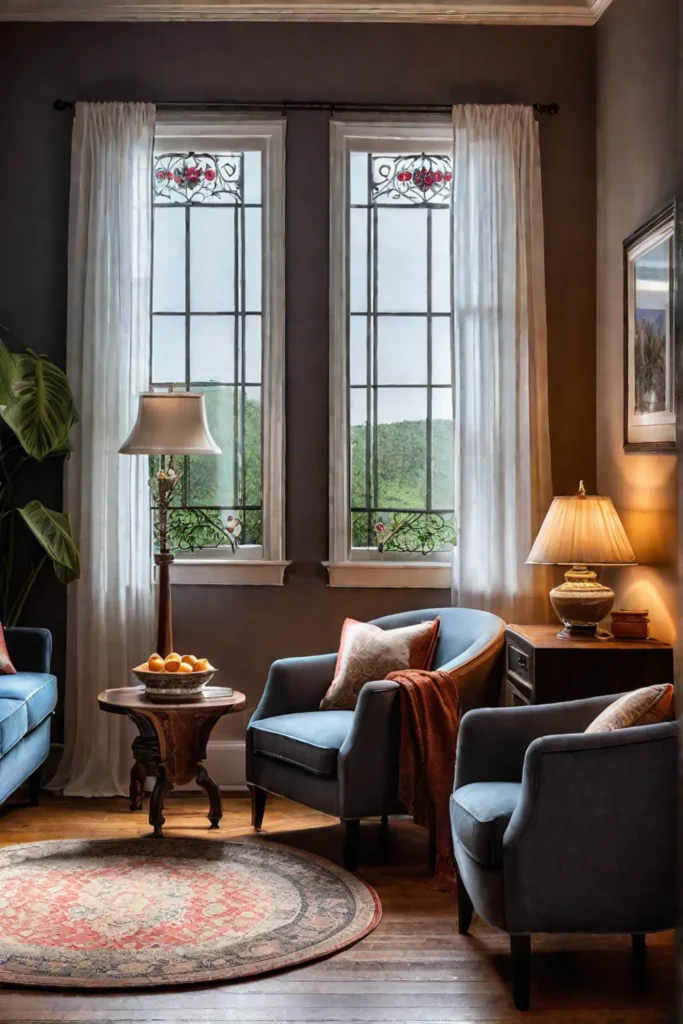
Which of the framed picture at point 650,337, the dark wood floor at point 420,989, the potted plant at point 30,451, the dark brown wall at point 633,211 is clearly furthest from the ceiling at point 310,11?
the dark wood floor at point 420,989

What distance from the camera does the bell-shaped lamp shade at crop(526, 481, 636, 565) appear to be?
13.9 feet

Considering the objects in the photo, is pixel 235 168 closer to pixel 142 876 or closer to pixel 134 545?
pixel 134 545

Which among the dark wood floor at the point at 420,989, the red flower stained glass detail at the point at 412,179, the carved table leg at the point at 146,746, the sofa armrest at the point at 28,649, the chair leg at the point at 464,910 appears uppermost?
the red flower stained glass detail at the point at 412,179

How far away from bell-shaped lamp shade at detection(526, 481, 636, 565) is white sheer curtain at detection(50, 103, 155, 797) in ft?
5.93

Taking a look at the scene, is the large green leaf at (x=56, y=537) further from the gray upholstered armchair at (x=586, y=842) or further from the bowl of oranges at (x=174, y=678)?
the gray upholstered armchair at (x=586, y=842)

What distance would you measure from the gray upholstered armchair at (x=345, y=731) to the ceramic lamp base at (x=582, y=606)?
0.88 ft

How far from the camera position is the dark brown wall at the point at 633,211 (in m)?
4.12

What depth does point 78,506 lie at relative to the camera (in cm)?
515

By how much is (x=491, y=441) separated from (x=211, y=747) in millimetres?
1844

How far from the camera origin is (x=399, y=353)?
5.36m

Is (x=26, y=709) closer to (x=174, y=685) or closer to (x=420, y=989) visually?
(x=174, y=685)

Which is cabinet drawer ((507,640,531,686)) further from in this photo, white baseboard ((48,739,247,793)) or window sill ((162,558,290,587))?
white baseboard ((48,739,247,793))

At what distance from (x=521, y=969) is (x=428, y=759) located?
111 cm

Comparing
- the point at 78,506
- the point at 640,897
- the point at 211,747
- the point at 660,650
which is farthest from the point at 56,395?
the point at 640,897
